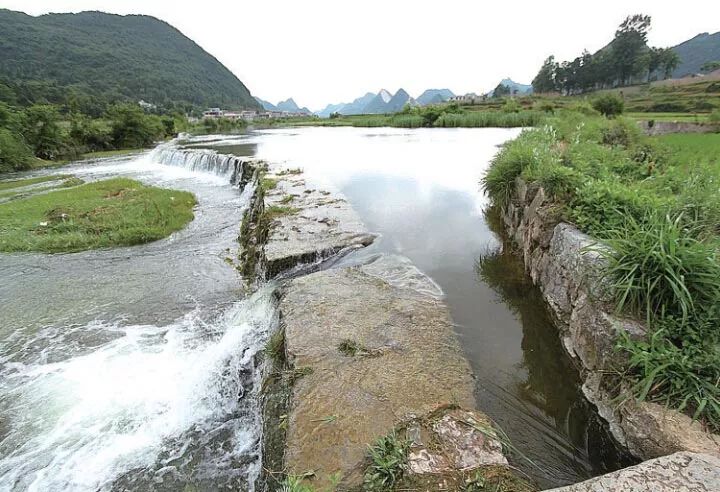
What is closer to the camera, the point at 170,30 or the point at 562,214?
the point at 562,214

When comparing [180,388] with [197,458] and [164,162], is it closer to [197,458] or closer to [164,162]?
[197,458]

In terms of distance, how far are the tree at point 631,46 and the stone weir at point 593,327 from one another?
8172 centimetres

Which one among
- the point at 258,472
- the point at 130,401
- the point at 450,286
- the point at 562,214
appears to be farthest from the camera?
the point at 450,286

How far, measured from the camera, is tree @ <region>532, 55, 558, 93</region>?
242 ft

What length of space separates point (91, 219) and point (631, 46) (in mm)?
87299

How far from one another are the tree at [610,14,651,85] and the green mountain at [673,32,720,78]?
6993cm

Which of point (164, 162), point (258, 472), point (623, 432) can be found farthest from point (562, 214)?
point (164, 162)

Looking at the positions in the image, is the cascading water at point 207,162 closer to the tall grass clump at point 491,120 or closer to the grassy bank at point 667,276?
the grassy bank at point 667,276

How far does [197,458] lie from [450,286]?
388 centimetres

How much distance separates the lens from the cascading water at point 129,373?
10.7 feet

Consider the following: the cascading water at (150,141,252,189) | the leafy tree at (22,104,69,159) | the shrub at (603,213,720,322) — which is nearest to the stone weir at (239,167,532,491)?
the shrub at (603,213,720,322)

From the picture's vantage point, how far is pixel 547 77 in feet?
244

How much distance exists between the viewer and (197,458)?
10.9 ft

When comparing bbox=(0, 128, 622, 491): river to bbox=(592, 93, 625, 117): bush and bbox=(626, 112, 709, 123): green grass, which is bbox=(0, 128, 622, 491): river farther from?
bbox=(592, 93, 625, 117): bush
